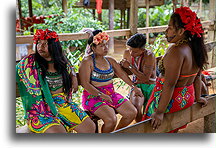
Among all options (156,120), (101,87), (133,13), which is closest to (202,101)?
(156,120)

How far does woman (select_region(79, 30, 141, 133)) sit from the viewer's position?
216cm

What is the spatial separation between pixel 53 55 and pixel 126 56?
38.0 inches

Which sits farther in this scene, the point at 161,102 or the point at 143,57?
the point at 143,57

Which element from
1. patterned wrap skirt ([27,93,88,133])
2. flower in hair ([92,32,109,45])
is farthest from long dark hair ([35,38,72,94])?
flower in hair ([92,32,109,45])

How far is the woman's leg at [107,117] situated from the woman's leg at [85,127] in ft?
0.49

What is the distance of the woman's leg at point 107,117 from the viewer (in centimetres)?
213

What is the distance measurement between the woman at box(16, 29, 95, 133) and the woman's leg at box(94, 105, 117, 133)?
148mm

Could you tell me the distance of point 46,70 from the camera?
1930mm

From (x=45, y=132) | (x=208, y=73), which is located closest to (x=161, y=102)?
(x=45, y=132)

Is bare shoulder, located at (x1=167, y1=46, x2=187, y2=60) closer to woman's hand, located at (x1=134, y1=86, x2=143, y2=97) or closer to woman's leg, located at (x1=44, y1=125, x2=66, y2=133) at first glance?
woman's hand, located at (x1=134, y1=86, x2=143, y2=97)

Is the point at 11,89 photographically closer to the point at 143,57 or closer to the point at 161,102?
the point at 161,102

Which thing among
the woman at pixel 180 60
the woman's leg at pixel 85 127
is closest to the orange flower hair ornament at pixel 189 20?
the woman at pixel 180 60

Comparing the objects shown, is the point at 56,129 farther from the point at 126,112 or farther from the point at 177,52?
the point at 177,52

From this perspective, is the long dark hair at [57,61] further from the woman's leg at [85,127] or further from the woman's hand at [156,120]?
the woman's hand at [156,120]
